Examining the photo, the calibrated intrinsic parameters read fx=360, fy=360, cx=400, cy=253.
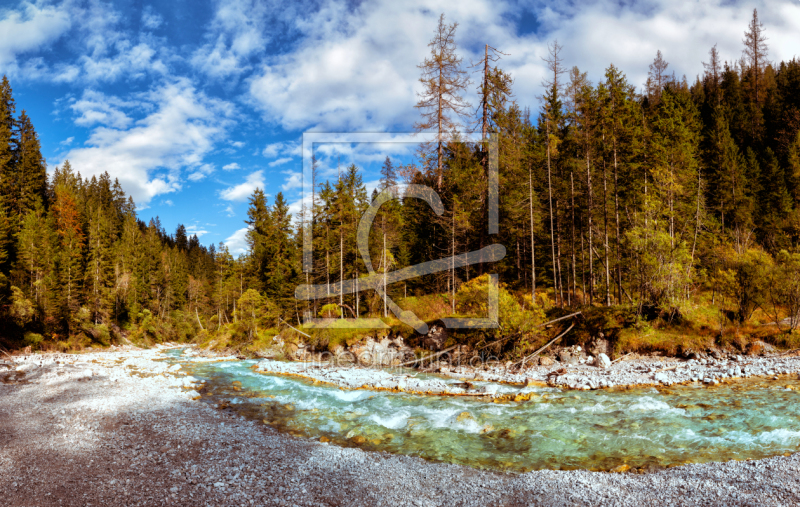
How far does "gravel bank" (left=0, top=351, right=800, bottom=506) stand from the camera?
20.8 ft

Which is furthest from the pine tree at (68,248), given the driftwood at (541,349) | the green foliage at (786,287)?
the green foliage at (786,287)

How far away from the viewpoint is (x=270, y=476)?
24.1 feet

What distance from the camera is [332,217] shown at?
33.1 meters

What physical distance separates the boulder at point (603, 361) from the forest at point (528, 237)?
141 centimetres

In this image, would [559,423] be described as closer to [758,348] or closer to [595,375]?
[595,375]

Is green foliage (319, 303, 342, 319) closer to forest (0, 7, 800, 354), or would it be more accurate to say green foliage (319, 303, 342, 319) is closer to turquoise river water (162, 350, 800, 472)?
forest (0, 7, 800, 354)

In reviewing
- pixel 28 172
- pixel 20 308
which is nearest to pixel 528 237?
pixel 20 308

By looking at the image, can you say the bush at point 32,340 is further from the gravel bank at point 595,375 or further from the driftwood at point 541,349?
the driftwood at point 541,349

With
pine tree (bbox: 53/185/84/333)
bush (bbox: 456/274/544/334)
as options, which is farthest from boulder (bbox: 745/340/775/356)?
pine tree (bbox: 53/185/84/333)

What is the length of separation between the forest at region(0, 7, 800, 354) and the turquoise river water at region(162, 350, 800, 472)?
621 cm

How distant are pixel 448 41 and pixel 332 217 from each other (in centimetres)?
1729

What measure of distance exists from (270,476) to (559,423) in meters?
8.03

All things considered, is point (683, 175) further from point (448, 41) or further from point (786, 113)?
point (786, 113)

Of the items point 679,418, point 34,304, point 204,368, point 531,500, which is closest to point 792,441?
point 679,418
